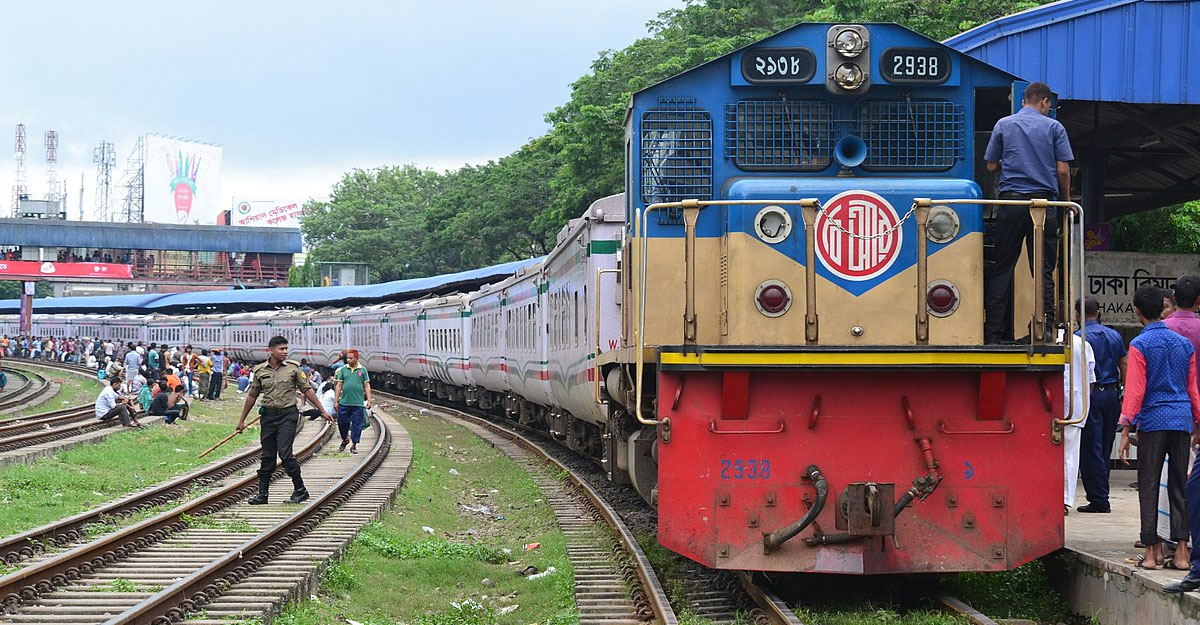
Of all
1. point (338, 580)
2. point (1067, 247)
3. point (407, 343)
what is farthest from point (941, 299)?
point (407, 343)

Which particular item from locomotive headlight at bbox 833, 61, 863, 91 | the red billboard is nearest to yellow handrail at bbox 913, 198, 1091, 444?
locomotive headlight at bbox 833, 61, 863, 91

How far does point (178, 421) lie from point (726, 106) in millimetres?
19859

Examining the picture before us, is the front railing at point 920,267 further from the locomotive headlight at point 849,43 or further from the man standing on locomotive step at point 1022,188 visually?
the locomotive headlight at point 849,43

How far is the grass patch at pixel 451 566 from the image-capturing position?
841 centimetres

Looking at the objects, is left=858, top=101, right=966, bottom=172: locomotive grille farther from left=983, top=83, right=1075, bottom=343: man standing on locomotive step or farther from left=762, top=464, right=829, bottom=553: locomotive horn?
left=762, top=464, right=829, bottom=553: locomotive horn

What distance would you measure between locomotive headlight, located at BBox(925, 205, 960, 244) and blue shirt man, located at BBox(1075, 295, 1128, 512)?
2507mm

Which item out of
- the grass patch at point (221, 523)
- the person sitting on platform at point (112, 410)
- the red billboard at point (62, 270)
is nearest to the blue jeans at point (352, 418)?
the person sitting on platform at point (112, 410)

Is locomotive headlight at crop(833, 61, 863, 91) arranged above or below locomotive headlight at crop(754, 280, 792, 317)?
above

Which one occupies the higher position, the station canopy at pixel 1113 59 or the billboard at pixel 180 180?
the billboard at pixel 180 180

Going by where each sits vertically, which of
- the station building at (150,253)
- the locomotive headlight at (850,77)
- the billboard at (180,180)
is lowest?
the locomotive headlight at (850,77)

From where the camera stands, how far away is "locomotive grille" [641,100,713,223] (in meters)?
7.98

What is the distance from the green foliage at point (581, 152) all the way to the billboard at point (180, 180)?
27974 millimetres

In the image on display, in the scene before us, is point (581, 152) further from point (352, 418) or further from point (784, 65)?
point (784, 65)

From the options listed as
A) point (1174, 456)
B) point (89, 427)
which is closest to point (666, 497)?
point (1174, 456)
